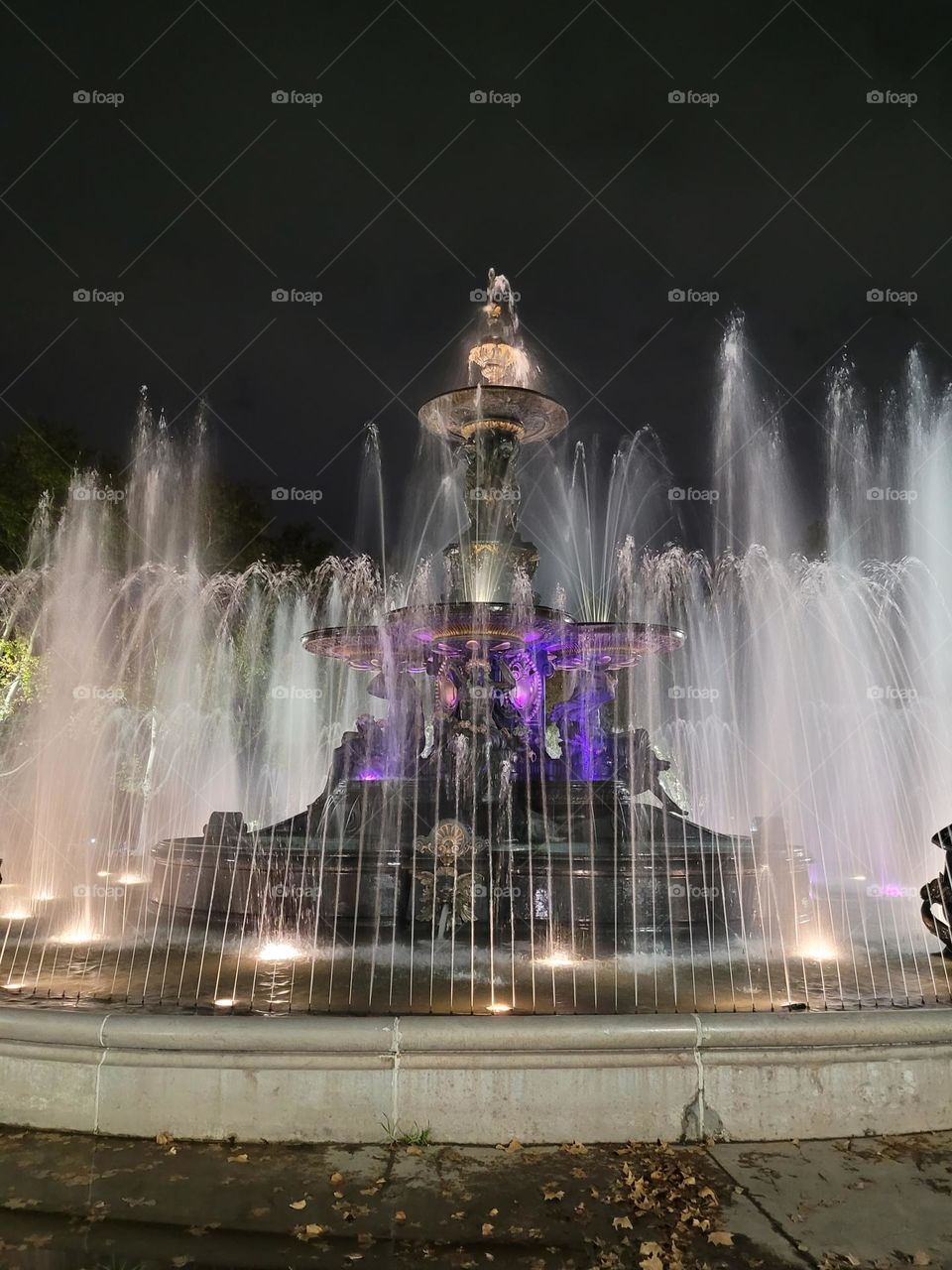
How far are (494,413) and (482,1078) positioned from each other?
13419 mm

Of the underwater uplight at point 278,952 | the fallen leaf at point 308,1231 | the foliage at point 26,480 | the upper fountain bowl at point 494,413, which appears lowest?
the fallen leaf at point 308,1231

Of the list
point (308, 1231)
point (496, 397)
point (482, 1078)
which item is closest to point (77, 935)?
point (482, 1078)

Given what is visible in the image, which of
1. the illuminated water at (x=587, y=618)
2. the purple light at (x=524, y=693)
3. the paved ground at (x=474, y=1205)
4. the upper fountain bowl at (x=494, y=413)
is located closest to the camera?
the paved ground at (x=474, y=1205)

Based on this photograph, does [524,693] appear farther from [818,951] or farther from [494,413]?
[818,951]

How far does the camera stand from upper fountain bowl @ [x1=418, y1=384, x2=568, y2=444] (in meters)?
16.5

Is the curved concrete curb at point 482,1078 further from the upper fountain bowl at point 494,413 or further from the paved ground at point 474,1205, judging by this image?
the upper fountain bowl at point 494,413

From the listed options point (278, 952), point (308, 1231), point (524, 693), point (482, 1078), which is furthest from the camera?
point (524, 693)

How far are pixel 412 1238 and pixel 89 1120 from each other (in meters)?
2.28

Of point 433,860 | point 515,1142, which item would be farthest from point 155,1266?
point 433,860

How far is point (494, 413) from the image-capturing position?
1686 cm

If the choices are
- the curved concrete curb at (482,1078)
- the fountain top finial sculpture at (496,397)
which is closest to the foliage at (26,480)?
the fountain top finial sculpture at (496,397)

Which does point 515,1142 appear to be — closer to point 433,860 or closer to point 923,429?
point 433,860

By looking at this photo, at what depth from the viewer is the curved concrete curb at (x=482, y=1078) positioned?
5277 millimetres

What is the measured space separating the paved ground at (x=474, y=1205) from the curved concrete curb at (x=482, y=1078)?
0.13 m
